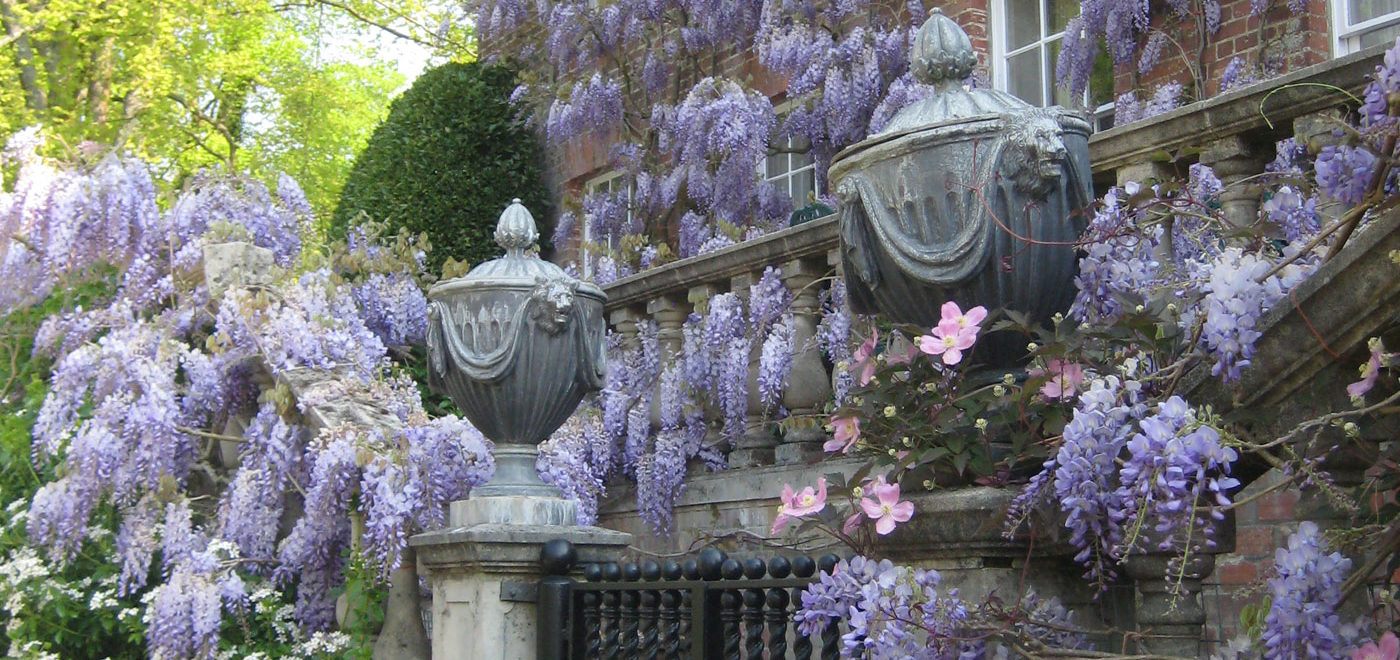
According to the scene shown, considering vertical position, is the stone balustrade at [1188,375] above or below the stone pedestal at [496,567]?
above

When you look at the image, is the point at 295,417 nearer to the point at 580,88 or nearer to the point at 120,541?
the point at 120,541

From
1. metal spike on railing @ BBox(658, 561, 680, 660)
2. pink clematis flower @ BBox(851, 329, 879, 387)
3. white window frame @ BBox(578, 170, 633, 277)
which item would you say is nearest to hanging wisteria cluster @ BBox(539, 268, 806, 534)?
metal spike on railing @ BBox(658, 561, 680, 660)

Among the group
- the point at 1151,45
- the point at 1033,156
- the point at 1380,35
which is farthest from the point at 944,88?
the point at 1151,45

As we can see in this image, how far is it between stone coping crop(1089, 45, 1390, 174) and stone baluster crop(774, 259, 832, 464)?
1.62m

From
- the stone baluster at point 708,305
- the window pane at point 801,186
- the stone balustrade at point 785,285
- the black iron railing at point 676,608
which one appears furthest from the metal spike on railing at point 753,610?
the window pane at point 801,186

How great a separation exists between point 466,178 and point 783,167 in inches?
127

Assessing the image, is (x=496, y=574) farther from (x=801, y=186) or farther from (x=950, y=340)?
(x=801, y=186)

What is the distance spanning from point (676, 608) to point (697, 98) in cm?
675

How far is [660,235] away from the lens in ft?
36.8

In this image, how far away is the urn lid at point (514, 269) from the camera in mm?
4910

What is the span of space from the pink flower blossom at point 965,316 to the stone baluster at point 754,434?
130 inches

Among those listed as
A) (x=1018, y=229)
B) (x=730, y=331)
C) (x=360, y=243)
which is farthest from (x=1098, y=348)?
(x=360, y=243)

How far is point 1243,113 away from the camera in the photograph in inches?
167

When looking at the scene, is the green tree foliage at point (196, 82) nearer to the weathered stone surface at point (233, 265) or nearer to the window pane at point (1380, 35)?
the weathered stone surface at point (233, 265)
